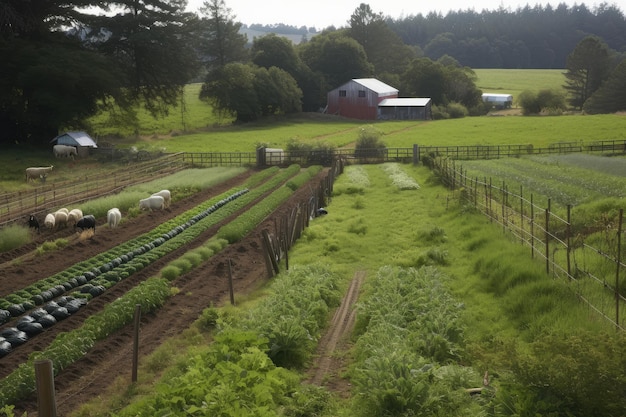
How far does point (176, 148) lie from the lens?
61.1 metres


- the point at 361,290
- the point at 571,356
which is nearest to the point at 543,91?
the point at 361,290

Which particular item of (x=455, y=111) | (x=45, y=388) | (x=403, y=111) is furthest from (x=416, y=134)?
(x=45, y=388)

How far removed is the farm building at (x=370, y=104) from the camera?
95000 millimetres

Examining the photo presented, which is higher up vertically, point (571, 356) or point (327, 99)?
point (327, 99)

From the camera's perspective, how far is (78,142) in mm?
52281

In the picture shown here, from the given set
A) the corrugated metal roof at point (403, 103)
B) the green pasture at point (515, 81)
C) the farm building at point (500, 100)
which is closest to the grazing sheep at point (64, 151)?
the corrugated metal roof at point (403, 103)

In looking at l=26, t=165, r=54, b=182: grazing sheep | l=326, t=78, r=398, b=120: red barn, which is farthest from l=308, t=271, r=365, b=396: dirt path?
l=326, t=78, r=398, b=120: red barn

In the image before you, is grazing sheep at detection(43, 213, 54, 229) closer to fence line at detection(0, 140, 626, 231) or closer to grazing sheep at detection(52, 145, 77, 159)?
fence line at detection(0, 140, 626, 231)

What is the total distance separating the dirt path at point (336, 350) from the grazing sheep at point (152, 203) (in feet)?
54.6

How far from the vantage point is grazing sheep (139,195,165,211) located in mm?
31422

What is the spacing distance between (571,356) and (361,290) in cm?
950

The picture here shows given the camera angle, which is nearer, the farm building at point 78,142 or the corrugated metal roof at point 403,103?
the farm building at point 78,142

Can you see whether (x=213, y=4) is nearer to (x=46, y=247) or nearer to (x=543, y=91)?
(x=543, y=91)

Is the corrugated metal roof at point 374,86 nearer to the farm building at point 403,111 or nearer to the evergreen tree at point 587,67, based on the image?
the farm building at point 403,111
